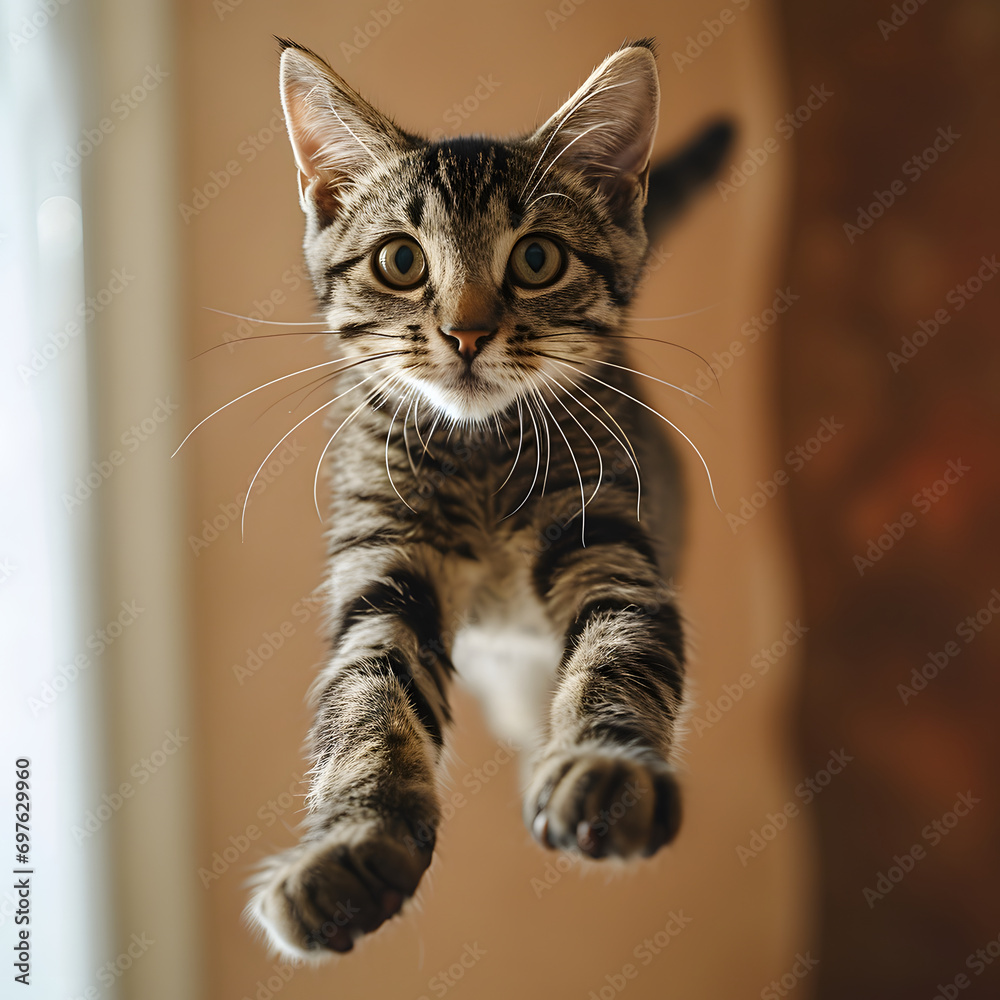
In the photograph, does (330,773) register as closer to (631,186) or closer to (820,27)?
(631,186)

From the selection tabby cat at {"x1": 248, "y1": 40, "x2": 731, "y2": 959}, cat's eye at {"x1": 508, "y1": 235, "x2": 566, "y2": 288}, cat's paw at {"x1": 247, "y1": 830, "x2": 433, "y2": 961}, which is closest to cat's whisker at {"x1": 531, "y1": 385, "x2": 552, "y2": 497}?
tabby cat at {"x1": 248, "y1": 40, "x2": 731, "y2": 959}

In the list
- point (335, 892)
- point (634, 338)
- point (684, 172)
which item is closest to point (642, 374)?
point (634, 338)

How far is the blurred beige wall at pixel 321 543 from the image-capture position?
0.74 m

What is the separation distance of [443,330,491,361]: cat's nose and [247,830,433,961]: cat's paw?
0.36m

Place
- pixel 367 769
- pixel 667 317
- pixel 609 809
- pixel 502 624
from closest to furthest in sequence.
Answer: pixel 609 809, pixel 367 769, pixel 502 624, pixel 667 317

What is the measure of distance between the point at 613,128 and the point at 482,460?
1.05 ft

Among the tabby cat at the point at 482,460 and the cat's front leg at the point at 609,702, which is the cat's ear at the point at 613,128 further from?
the cat's front leg at the point at 609,702

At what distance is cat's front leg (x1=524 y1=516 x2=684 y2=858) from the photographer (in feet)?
1.31

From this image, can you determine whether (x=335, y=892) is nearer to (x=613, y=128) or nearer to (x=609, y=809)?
(x=609, y=809)

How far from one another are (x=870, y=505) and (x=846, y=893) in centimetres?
50

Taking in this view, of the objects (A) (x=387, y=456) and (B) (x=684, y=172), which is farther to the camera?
(B) (x=684, y=172)

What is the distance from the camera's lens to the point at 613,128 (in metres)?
0.60

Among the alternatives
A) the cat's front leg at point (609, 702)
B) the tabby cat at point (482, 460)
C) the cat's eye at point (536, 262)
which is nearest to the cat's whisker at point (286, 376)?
the tabby cat at point (482, 460)

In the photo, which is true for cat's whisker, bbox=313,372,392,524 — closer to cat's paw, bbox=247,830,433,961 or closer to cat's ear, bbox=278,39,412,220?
cat's ear, bbox=278,39,412,220
